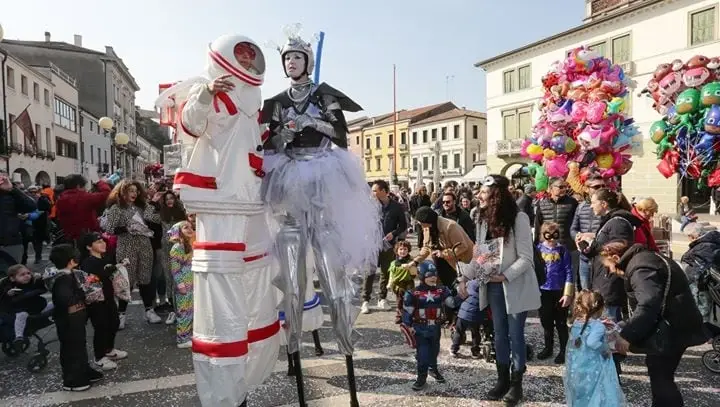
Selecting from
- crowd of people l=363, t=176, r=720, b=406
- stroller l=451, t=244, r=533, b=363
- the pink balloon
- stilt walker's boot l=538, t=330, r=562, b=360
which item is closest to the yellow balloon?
the pink balloon

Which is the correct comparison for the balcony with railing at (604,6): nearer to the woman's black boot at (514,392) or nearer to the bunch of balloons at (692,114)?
the bunch of balloons at (692,114)

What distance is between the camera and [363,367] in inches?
173

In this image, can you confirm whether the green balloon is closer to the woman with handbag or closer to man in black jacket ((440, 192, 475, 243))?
man in black jacket ((440, 192, 475, 243))

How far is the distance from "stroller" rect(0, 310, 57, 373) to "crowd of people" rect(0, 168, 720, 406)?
85 millimetres

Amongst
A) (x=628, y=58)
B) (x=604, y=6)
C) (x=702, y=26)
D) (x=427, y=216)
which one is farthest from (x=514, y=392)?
(x=604, y=6)

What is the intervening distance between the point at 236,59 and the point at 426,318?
247cm

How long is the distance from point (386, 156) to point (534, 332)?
5425 centimetres

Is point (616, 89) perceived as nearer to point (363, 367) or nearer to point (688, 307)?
point (688, 307)

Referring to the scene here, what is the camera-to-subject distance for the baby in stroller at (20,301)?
4.71 meters

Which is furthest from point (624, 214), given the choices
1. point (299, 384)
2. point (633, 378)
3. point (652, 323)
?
point (299, 384)

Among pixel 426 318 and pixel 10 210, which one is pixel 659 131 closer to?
pixel 426 318

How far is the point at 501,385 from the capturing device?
370 cm

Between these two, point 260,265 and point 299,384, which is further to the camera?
point 299,384

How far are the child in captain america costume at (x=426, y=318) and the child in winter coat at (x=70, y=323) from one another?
2.65 meters
